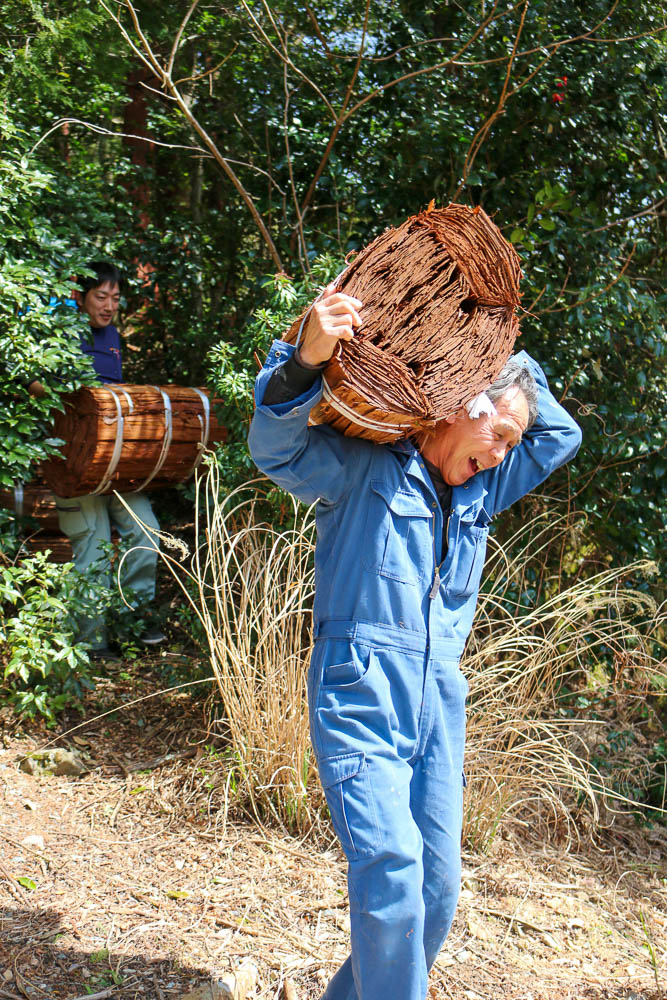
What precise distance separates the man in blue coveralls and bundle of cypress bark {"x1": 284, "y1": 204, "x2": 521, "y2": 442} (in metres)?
0.07

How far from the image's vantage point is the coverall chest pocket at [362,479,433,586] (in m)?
2.03

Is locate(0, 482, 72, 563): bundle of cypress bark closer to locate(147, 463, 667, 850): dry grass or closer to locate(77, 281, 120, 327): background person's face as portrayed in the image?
locate(77, 281, 120, 327): background person's face

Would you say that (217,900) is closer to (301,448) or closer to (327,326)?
(301,448)

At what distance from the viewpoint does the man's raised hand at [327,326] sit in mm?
1815

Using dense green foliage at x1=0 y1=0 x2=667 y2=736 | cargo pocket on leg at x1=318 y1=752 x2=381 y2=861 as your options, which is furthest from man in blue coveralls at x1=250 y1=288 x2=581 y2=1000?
dense green foliage at x1=0 y1=0 x2=667 y2=736

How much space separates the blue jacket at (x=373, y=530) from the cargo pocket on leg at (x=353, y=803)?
0.89 feet

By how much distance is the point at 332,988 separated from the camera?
7.20ft

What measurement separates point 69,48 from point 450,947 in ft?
13.5

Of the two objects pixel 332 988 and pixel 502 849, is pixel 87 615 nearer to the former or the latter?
pixel 502 849

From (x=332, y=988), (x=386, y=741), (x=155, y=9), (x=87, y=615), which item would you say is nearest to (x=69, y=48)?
(x=155, y=9)

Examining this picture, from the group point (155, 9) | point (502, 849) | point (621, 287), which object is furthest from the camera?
point (155, 9)

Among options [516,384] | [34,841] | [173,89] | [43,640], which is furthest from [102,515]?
[516,384]

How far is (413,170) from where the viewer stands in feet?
14.3

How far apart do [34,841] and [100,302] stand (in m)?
2.65
